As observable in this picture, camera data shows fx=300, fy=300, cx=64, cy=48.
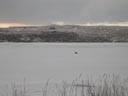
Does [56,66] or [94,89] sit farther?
[56,66]

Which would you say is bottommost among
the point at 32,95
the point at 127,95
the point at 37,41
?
the point at 37,41

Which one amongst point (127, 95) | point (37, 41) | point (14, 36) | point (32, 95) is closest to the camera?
point (127, 95)

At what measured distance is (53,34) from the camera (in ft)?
264

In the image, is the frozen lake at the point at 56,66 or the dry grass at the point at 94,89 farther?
the frozen lake at the point at 56,66

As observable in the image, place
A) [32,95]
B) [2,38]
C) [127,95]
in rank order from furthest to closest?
[2,38] < [32,95] < [127,95]

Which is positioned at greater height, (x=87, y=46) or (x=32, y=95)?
(x=32, y=95)

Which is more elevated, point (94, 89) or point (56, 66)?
point (94, 89)

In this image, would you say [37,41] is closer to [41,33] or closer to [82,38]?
[41,33]

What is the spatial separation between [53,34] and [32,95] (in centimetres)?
7213

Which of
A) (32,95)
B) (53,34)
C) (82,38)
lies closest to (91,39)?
(82,38)

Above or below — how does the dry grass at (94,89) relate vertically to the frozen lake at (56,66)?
above

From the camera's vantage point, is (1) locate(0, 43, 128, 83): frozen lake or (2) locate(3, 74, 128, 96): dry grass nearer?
(2) locate(3, 74, 128, 96): dry grass

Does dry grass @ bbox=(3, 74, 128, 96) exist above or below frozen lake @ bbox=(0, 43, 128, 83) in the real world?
above

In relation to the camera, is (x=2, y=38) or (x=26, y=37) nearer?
(x=2, y=38)
